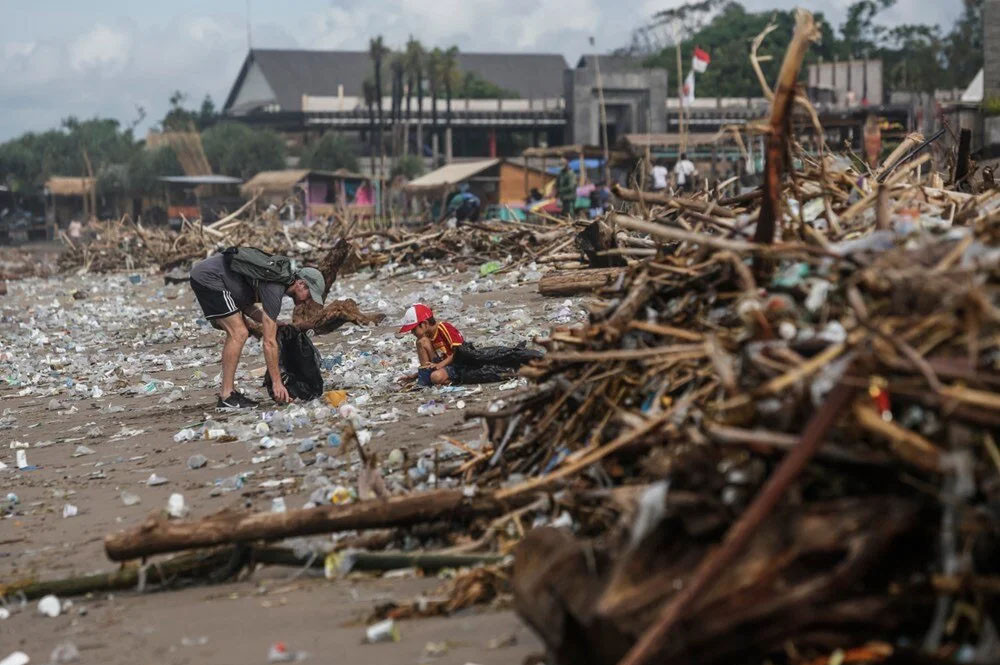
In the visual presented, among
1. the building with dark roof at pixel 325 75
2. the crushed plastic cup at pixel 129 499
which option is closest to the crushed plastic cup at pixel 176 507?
the crushed plastic cup at pixel 129 499

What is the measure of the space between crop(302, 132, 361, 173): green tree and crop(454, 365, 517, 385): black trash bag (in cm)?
4544

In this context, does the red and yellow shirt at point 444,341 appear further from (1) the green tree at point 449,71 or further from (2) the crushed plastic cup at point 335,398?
(1) the green tree at point 449,71

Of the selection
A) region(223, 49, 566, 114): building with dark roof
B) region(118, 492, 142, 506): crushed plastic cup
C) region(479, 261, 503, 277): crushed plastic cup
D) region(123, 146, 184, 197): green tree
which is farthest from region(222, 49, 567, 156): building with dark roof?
region(118, 492, 142, 506): crushed plastic cup

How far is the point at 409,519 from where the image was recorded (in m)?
4.11

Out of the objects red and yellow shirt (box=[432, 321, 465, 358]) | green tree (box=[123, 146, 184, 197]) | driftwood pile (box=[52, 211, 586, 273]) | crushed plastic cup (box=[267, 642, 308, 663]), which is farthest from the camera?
green tree (box=[123, 146, 184, 197])

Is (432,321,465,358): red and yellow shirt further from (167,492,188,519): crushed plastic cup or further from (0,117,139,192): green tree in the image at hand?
(0,117,139,192): green tree

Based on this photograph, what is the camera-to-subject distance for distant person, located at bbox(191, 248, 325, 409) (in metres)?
8.12

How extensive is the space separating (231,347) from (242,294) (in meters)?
0.36

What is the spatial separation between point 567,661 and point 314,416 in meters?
4.72

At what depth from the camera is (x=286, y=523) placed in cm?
404

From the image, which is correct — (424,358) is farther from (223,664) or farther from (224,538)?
(223,664)

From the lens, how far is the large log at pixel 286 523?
13.2 feet

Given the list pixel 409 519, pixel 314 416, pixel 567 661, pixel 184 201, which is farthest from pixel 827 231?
pixel 184 201

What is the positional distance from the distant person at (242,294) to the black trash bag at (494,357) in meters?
0.99
